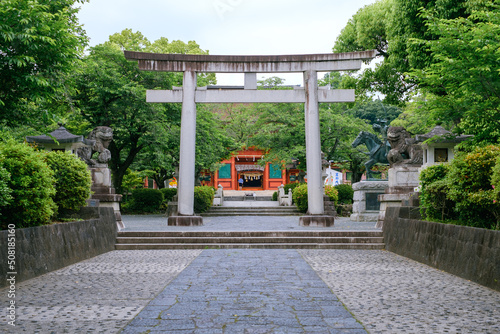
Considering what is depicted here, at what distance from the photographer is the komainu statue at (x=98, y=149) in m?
12.2

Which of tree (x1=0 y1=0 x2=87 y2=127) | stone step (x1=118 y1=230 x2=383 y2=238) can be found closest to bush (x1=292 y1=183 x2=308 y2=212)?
stone step (x1=118 y1=230 x2=383 y2=238)

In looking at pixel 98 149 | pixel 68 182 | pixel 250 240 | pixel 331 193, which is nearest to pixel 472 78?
pixel 250 240

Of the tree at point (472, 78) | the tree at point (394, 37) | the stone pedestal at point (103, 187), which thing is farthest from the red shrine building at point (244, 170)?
the tree at point (472, 78)

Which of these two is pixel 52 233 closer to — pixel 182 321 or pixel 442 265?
pixel 182 321

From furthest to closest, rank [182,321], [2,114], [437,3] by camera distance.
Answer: [437,3] < [2,114] < [182,321]

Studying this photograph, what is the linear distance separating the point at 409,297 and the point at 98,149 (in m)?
10.4

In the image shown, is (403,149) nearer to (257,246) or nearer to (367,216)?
(367,216)

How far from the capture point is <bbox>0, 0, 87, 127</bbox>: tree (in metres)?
8.16

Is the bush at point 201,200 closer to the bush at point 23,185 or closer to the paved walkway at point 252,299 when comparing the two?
the paved walkway at point 252,299

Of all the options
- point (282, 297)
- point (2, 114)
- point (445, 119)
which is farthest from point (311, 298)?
point (2, 114)

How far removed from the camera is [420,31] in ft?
47.0

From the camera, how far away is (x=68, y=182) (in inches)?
324

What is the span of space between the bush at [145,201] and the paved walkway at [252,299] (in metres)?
16.0

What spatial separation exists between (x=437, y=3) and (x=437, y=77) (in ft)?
19.1
